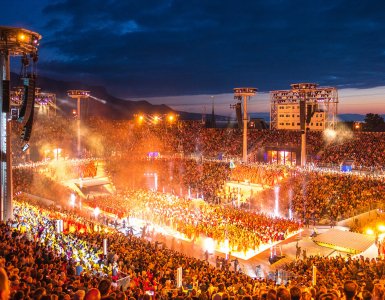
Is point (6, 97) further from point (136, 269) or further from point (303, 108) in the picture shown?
point (303, 108)

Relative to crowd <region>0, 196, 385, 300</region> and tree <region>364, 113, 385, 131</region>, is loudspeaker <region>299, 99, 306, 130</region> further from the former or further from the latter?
tree <region>364, 113, 385, 131</region>

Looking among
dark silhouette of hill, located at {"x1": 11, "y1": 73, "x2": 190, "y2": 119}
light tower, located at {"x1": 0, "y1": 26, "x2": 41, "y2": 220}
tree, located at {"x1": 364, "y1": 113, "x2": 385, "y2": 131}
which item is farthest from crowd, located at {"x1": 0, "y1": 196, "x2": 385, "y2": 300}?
dark silhouette of hill, located at {"x1": 11, "y1": 73, "x2": 190, "y2": 119}

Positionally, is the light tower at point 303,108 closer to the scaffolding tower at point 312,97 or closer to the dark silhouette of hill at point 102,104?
the scaffolding tower at point 312,97

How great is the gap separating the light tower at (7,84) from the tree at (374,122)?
171 ft

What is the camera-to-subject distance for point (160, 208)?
947 inches

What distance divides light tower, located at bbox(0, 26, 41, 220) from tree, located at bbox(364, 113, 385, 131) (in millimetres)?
52008

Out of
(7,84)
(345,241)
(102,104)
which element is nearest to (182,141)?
(7,84)

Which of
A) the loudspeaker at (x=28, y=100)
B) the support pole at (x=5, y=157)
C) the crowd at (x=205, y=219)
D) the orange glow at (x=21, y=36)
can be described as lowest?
the crowd at (x=205, y=219)

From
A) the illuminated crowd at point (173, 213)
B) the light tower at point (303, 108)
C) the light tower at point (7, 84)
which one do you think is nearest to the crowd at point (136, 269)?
the illuminated crowd at point (173, 213)

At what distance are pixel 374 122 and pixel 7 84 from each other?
56.0m

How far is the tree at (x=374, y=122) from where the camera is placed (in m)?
57.5

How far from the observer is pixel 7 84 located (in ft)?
59.2

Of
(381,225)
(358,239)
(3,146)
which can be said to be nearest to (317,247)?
(358,239)

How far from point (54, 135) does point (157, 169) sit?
579 inches
